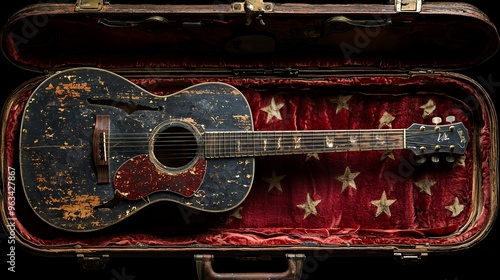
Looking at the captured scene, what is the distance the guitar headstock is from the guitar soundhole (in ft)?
3.67

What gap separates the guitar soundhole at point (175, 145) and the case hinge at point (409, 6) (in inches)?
48.1

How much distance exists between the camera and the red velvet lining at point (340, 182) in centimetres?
374

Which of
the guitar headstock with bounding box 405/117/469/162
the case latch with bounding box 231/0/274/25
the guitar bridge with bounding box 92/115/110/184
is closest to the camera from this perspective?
the case latch with bounding box 231/0/274/25

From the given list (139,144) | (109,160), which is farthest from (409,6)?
(109,160)

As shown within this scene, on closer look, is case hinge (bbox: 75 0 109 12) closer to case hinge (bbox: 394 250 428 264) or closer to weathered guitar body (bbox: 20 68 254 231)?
weathered guitar body (bbox: 20 68 254 231)

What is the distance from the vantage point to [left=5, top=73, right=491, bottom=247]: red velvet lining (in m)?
3.74

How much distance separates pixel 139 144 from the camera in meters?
3.60

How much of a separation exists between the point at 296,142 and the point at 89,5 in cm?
124


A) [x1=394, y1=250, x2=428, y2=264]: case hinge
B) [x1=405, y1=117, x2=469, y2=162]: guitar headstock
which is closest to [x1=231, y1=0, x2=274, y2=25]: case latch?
[x1=405, y1=117, x2=469, y2=162]: guitar headstock

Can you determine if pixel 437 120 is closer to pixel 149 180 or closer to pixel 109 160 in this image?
pixel 149 180

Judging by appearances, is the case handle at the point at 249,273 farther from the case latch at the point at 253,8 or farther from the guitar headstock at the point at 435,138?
the case latch at the point at 253,8

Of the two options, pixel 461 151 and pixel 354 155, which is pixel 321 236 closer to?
pixel 354 155

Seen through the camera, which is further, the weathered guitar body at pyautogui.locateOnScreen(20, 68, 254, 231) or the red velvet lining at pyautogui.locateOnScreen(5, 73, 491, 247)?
the red velvet lining at pyautogui.locateOnScreen(5, 73, 491, 247)

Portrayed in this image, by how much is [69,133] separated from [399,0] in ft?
5.88
